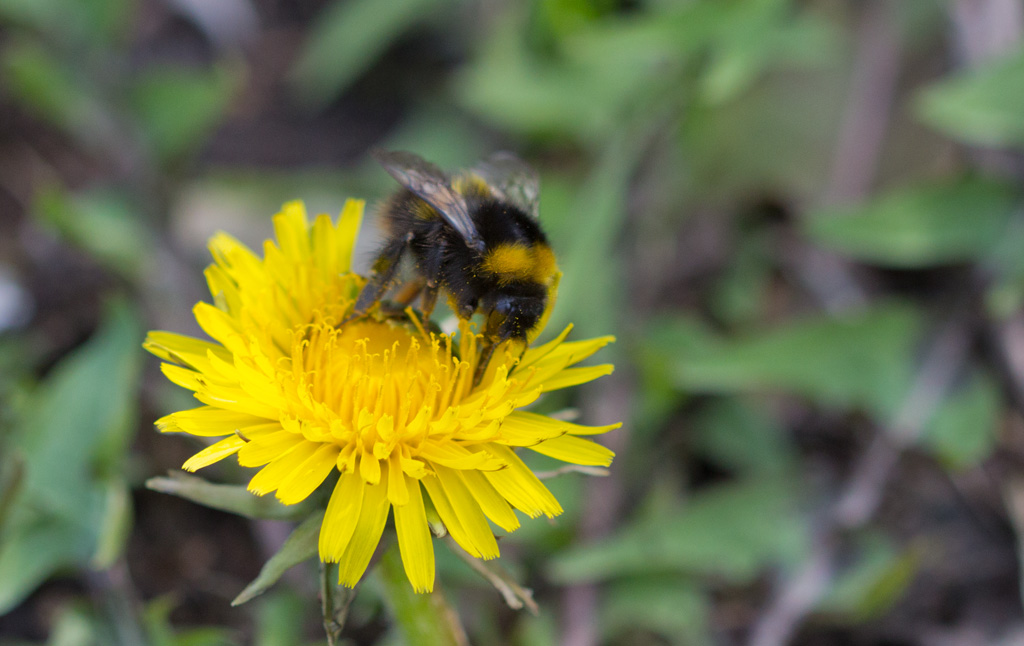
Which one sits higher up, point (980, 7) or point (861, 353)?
point (980, 7)

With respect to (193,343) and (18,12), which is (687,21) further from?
(18,12)

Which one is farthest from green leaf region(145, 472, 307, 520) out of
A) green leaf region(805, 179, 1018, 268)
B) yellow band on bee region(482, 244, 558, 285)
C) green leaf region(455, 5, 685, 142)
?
green leaf region(455, 5, 685, 142)

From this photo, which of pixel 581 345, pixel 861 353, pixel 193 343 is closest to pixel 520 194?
pixel 581 345

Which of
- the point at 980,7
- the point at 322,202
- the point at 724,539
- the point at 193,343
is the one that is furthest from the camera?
the point at 322,202

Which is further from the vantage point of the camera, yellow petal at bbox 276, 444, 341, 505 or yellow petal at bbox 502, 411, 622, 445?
yellow petal at bbox 502, 411, 622, 445

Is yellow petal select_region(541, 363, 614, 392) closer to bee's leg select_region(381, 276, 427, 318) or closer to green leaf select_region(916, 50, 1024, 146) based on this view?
bee's leg select_region(381, 276, 427, 318)
